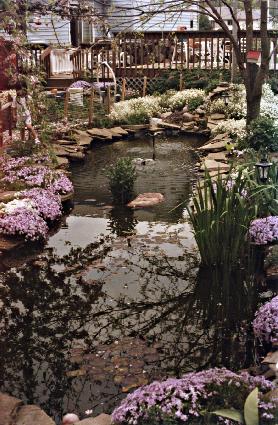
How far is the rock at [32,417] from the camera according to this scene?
11.0ft

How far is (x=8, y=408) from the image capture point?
352 cm

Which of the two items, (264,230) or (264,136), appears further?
(264,136)

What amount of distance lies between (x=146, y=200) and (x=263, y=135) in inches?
97.2

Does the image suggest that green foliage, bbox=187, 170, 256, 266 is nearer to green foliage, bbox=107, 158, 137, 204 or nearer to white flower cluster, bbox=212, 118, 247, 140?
green foliage, bbox=107, 158, 137, 204

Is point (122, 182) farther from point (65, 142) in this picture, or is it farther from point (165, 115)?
point (165, 115)

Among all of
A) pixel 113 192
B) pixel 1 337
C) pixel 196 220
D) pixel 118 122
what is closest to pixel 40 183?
pixel 113 192

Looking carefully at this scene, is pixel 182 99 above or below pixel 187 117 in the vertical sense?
above

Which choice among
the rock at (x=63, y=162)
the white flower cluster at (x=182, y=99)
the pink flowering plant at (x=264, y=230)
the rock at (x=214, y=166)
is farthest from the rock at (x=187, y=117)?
the pink flowering plant at (x=264, y=230)

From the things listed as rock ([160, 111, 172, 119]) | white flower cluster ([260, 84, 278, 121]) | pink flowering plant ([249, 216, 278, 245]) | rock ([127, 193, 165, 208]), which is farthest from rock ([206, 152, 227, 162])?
rock ([160, 111, 172, 119])

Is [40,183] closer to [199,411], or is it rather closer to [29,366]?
[29,366]

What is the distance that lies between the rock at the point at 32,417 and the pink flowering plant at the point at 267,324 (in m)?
1.66

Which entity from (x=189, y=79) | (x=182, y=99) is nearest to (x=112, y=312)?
(x=182, y=99)

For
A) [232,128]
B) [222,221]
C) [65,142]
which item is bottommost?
[222,221]

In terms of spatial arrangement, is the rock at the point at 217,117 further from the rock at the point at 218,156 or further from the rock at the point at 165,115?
the rock at the point at 218,156
